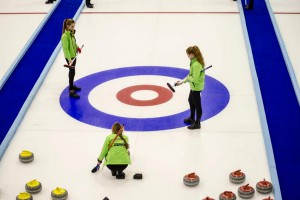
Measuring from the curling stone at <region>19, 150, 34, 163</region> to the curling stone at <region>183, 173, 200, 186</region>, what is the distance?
2339mm

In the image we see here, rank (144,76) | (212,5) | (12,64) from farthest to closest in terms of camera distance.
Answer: (212,5) < (12,64) < (144,76)

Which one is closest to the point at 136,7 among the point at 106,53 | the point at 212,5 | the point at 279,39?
the point at 212,5

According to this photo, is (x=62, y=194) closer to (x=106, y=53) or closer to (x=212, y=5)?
(x=106, y=53)

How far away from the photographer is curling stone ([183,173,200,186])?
8.55 meters

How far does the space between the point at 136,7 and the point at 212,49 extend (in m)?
3.37

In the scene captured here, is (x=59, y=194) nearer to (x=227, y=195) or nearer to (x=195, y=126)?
(x=227, y=195)

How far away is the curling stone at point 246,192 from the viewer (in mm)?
8203

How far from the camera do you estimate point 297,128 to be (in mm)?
10102

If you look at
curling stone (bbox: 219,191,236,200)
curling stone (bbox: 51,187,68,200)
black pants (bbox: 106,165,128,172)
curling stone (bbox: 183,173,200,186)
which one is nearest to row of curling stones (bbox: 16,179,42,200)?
curling stone (bbox: 51,187,68,200)

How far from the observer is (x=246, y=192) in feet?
26.9

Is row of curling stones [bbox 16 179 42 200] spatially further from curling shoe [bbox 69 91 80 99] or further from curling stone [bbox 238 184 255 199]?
curling shoe [bbox 69 91 80 99]

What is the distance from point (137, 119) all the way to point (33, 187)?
2.60 meters

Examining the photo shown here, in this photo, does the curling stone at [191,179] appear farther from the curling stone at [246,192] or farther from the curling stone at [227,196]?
the curling stone at [246,192]

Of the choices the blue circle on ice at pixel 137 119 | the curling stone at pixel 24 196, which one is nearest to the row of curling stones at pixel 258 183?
the blue circle on ice at pixel 137 119
